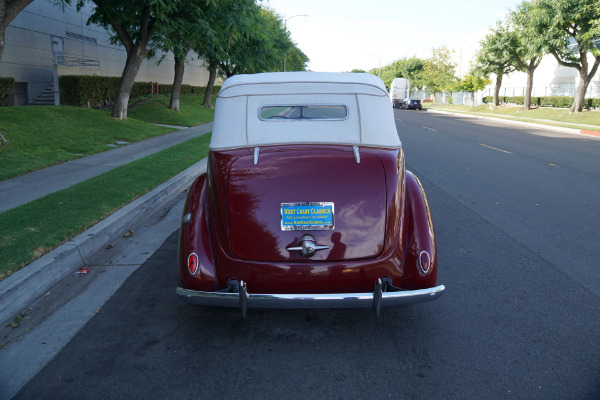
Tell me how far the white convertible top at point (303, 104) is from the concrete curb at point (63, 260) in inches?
75.6

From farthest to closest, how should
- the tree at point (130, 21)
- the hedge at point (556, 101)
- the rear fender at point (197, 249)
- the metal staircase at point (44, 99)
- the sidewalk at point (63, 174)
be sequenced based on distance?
the hedge at point (556, 101) < the metal staircase at point (44, 99) < the tree at point (130, 21) < the sidewalk at point (63, 174) < the rear fender at point (197, 249)

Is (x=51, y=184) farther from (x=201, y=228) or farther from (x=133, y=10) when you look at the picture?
(x=133, y=10)

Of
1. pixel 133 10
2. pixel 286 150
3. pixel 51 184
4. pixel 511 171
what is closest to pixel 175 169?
pixel 51 184

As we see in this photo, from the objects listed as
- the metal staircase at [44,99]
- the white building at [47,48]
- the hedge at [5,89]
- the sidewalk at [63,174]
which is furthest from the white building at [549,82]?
the sidewalk at [63,174]

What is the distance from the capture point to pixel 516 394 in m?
2.76

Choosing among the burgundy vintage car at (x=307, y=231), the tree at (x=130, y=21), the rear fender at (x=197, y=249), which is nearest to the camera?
the burgundy vintage car at (x=307, y=231)

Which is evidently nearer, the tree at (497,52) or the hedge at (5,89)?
the hedge at (5,89)

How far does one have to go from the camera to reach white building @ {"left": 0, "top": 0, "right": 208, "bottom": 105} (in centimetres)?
2111

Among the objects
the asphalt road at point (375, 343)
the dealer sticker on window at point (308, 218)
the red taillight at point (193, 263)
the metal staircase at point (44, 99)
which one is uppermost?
the metal staircase at point (44, 99)

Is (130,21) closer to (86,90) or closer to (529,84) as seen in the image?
(86,90)

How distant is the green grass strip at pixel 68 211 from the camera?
4.51m

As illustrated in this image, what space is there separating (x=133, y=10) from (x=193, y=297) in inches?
607

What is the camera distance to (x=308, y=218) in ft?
10.6

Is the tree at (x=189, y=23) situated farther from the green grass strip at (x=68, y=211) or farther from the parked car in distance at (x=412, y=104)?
the parked car in distance at (x=412, y=104)
